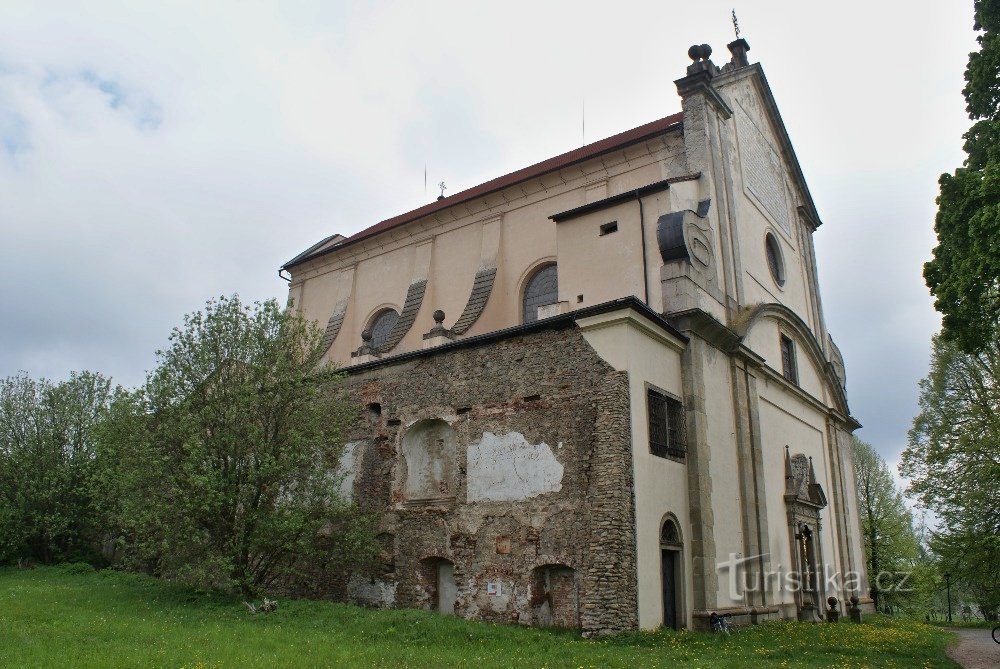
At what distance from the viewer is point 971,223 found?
454 inches

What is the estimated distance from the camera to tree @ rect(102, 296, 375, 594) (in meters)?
16.0

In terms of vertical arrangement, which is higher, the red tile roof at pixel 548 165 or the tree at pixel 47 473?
the red tile roof at pixel 548 165

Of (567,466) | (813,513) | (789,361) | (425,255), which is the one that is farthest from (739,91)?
(567,466)

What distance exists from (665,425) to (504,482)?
3504 mm

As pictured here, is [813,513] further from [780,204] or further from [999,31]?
[999,31]

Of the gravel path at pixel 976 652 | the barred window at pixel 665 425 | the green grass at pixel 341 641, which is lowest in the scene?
the gravel path at pixel 976 652

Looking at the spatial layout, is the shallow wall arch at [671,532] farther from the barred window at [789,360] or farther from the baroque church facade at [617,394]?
the barred window at [789,360]

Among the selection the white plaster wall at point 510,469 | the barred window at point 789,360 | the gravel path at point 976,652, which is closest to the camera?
the gravel path at point 976,652

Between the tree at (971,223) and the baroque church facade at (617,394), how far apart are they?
5.18m

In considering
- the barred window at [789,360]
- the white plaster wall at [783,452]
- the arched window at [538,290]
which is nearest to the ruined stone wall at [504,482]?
the arched window at [538,290]

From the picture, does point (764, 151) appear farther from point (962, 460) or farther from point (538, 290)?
point (962, 460)

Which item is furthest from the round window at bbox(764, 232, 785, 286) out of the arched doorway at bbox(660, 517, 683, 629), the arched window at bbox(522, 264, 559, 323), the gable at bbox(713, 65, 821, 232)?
the arched doorway at bbox(660, 517, 683, 629)

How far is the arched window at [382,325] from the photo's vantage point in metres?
25.6

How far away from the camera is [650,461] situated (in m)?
15.1
